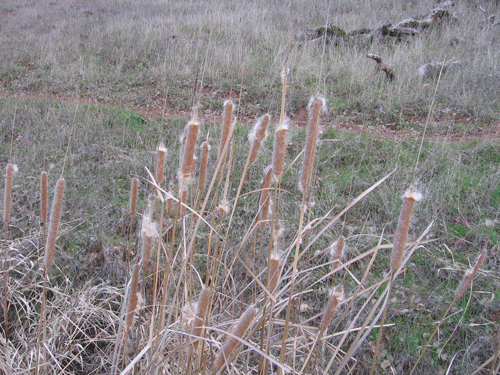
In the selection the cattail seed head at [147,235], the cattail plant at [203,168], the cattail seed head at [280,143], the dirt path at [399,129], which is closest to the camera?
the cattail seed head at [280,143]

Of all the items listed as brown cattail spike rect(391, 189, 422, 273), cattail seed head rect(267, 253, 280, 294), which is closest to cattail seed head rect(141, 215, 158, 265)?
cattail seed head rect(267, 253, 280, 294)

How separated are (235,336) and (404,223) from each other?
0.46m

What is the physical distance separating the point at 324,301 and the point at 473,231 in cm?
153

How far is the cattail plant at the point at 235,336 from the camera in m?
0.85

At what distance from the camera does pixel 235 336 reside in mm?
865

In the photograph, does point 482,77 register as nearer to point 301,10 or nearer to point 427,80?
point 427,80

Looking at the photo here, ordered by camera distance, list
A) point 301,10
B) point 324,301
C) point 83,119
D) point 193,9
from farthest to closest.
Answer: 1. point 193,9
2. point 301,10
3. point 83,119
4. point 324,301

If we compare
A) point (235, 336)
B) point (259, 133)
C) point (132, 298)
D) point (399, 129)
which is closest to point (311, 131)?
point (259, 133)

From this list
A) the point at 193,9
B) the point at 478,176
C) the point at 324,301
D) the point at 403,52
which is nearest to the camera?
the point at 324,301

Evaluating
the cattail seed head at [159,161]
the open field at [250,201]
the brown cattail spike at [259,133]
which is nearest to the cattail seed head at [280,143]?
the open field at [250,201]

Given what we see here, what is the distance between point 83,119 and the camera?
552 centimetres

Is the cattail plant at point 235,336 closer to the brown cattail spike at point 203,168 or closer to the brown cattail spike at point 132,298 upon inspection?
the brown cattail spike at point 132,298

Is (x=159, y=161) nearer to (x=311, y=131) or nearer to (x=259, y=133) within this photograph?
(x=259, y=133)

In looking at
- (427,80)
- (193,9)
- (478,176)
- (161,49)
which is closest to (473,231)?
(478,176)
